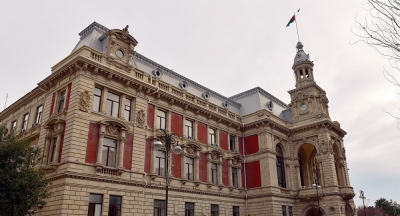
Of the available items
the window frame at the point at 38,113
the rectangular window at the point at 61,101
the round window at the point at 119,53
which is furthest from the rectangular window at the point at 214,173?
the window frame at the point at 38,113

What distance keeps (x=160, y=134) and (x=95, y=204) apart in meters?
8.29

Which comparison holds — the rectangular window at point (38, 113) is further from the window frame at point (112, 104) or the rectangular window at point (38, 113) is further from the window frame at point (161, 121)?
the window frame at point (161, 121)

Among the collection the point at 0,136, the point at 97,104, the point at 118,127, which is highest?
the point at 97,104

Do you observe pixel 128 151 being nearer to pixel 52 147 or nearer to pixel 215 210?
pixel 52 147

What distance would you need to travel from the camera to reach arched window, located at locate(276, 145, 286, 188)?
1483 inches

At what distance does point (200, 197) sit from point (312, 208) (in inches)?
649

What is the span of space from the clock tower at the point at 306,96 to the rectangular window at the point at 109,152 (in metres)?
25.5

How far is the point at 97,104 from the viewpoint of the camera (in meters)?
24.7

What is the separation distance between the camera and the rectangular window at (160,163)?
1084 inches

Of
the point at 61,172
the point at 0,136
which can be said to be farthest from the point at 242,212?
the point at 0,136

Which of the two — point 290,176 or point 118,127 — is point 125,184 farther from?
point 290,176

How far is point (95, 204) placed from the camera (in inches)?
870

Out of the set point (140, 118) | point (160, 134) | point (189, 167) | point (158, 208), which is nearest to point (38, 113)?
point (140, 118)

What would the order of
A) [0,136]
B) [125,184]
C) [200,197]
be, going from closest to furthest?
[0,136] → [125,184] → [200,197]
